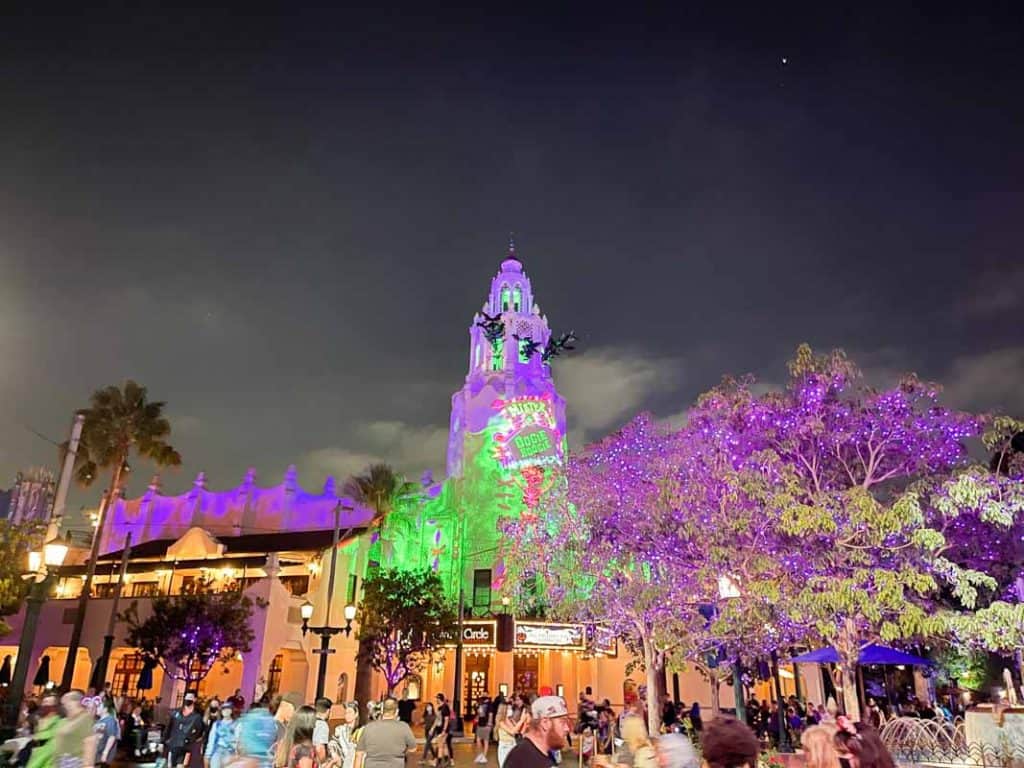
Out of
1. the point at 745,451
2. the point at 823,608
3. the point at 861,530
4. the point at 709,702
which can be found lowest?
the point at 709,702

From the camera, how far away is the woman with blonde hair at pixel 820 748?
15.1 ft

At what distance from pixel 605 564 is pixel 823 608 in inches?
330

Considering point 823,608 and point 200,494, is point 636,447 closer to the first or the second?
point 823,608

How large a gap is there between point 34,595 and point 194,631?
12.7m

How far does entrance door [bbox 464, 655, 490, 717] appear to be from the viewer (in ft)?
132

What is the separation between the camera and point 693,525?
19.1 meters

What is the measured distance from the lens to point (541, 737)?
4.67 m

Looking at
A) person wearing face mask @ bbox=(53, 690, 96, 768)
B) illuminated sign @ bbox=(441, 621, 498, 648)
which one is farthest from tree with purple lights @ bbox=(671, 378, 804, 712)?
illuminated sign @ bbox=(441, 621, 498, 648)

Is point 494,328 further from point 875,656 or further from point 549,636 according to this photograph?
point 875,656

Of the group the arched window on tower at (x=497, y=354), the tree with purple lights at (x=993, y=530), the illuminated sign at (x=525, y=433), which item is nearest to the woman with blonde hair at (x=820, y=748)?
the tree with purple lights at (x=993, y=530)

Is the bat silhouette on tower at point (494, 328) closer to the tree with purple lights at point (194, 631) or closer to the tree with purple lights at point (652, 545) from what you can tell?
the tree with purple lights at point (652, 545)

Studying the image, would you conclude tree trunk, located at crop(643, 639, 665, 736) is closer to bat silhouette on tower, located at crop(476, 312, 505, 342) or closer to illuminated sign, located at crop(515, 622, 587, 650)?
illuminated sign, located at crop(515, 622, 587, 650)

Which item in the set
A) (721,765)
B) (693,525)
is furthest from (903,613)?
(721,765)

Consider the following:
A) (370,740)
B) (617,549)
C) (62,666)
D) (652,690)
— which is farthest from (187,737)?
(62,666)
